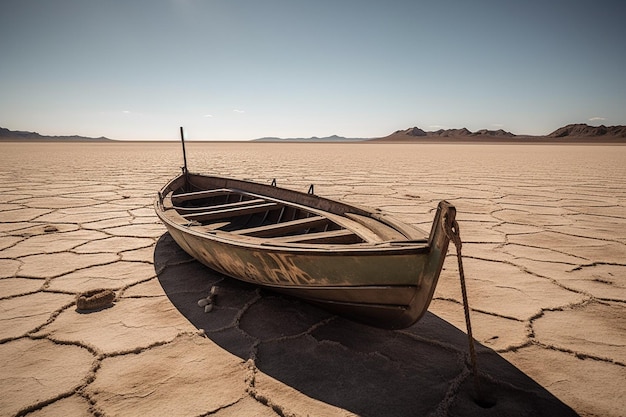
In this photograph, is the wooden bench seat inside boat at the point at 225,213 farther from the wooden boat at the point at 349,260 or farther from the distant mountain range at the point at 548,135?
the distant mountain range at the point at 548,135

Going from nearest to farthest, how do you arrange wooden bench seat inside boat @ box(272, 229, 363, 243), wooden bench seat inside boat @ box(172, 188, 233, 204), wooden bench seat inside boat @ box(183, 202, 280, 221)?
1. wooden bench seat inside boat @ box(272, 229, 363, 243)
2. wooden bench seat inside boat @ box(183, 202, 280, 221)
3. wooden bench seat inside boat @ box(172, 188, 233, 204)

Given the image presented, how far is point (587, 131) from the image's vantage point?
62.5 meters

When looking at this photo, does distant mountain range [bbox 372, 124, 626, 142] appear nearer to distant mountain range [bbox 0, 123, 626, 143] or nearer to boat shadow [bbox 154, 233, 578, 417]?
distant mountain range [bbox 0, 123, 626, 143]

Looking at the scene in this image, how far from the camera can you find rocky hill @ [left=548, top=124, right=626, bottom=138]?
56.6 meters

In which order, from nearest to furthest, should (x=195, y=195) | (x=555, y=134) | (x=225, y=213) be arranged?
(x=225, y=213), (x=195, y=195), (x=555, y=134)

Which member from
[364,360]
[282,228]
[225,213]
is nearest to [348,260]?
[364,360]

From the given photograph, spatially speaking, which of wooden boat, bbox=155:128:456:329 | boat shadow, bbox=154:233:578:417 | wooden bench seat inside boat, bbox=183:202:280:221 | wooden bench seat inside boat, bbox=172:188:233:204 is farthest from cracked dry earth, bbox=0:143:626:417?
wooden bench seat inside boat, bbox=172:188:233:204

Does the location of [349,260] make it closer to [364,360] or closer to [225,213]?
[364,360]

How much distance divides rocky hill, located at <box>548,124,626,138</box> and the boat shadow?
73.8m

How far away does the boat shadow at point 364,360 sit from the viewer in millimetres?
1205

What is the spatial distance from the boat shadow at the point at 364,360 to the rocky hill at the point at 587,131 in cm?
7385

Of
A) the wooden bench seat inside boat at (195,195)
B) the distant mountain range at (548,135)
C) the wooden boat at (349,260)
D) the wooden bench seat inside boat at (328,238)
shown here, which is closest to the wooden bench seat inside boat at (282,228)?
the wooden boat at (349,260)

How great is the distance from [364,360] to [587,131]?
271 ft

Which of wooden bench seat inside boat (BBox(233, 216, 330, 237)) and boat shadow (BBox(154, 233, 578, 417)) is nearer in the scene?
boat shadow (BBox(154, 233, 578, 417))
